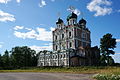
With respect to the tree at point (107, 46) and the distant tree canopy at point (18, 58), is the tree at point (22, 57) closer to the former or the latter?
the distant tree canopy at point (18, 58)

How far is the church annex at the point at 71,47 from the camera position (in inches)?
2837

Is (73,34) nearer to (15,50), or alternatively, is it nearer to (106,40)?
(106,40)

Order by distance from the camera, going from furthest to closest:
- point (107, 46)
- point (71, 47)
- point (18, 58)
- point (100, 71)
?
point (18, 58)
point (71, 47)
point (107, 46)
point (100, 71)

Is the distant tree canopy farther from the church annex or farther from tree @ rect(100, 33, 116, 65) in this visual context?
tree @ rect(100, 33, 116, 65)

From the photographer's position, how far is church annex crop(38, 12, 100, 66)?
72.1 m

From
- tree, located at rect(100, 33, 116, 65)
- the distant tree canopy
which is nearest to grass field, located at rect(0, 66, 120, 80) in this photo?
tree, located at rect(100, 33, 116, 65)

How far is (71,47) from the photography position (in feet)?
254

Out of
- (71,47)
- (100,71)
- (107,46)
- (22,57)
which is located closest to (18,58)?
(22,57)

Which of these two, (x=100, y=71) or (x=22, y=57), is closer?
(x=100, y=71)

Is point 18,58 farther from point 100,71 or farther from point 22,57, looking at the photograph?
point 100,71

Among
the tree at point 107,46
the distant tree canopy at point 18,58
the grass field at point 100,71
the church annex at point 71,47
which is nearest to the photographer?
the grass field at point 100,71

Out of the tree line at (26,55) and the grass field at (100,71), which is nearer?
the grass field at (100,71)

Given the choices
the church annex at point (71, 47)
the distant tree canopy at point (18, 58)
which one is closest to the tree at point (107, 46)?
the church annex at point (71, 47)

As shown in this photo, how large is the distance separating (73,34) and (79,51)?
276 inches
